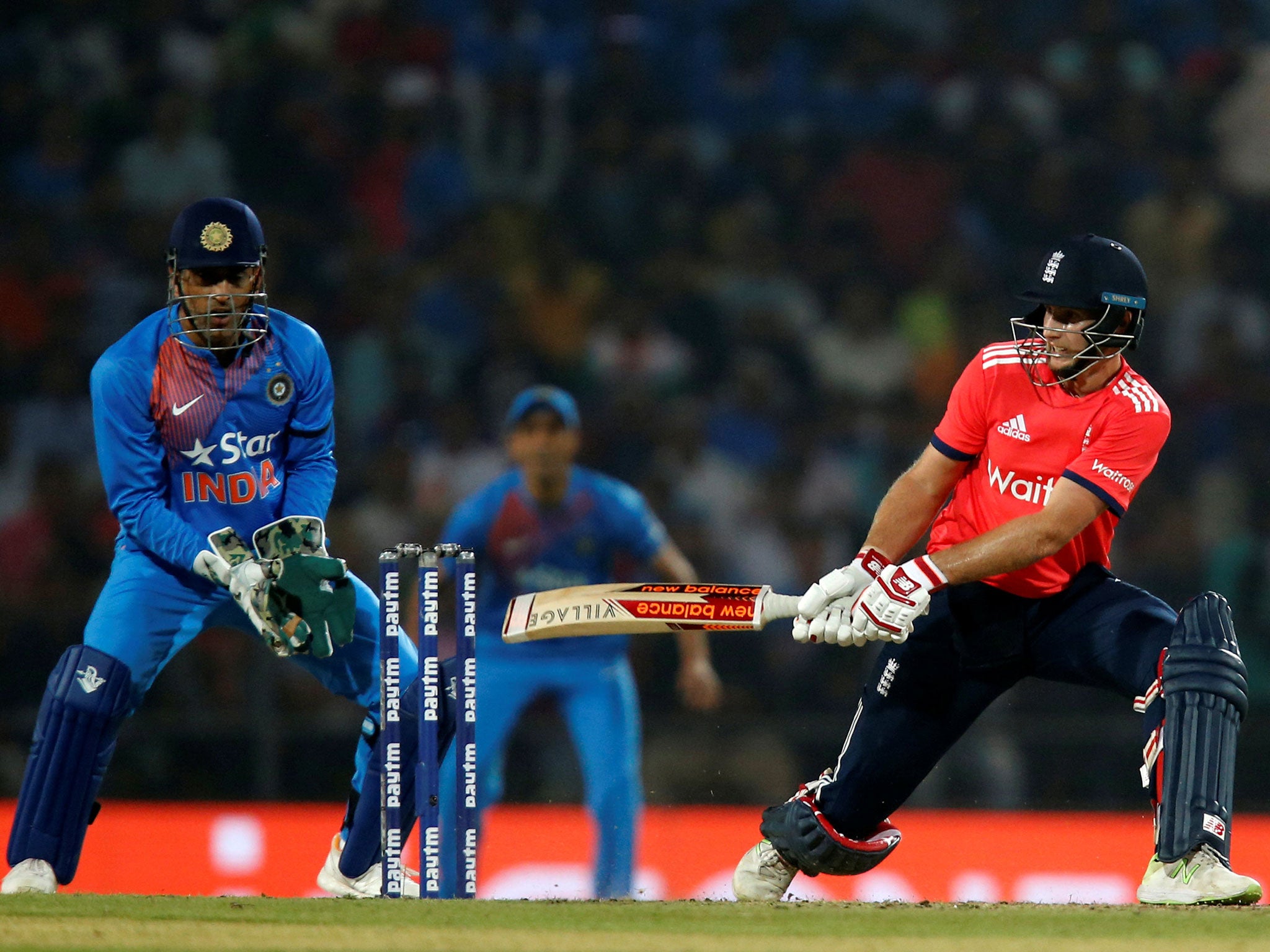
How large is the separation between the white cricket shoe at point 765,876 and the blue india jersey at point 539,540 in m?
1.97

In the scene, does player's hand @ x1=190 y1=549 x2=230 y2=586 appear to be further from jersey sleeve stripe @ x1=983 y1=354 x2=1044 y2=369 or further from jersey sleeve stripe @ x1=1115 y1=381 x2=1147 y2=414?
jersey sleeve stripe @ x1=1115 y1=381 x2=1147 y2=414

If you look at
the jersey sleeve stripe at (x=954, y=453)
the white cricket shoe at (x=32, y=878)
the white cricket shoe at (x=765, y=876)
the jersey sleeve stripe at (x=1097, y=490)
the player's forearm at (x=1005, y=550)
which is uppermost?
the jersey sleeve stripe at (x=954, y=453)

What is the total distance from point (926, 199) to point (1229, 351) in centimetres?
168

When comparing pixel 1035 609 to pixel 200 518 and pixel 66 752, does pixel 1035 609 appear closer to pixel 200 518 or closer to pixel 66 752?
pixel 200 518

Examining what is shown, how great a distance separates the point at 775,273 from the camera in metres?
8.50

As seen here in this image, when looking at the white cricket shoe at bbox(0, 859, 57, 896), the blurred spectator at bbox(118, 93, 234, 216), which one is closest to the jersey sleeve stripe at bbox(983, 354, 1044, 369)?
the white cricket shoe at bbox(0, 859, 57, 896)

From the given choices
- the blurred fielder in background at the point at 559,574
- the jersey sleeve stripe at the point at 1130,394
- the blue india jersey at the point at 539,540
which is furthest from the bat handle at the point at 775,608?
the blue india jersey at the point at 539,540

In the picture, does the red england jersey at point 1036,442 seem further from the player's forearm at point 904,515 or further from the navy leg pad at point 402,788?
the navy leg pad at point 402,788

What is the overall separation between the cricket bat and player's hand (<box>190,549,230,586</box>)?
0.64 metres

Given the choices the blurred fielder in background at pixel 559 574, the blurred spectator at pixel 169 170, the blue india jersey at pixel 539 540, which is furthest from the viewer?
the blurred spectator at pixel 169 170

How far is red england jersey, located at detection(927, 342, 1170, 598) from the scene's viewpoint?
3.70 m

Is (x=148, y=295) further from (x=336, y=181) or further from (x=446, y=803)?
(x=446, y=803)

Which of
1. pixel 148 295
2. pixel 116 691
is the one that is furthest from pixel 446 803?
pixel 148 295

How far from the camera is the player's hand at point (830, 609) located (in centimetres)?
362
